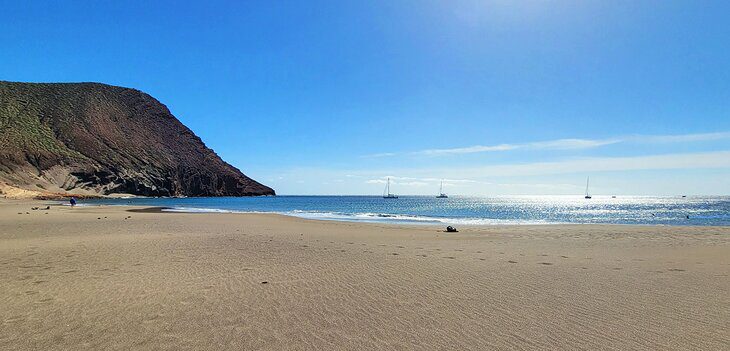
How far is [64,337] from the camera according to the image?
17.0ft

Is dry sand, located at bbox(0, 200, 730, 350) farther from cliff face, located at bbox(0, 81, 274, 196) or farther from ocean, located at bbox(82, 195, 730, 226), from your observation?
cliff face, located at bbox(0, 81, 274, 196)

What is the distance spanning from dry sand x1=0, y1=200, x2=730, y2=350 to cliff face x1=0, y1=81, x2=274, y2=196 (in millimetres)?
100795

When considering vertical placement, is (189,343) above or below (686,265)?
below

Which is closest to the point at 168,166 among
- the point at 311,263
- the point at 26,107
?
the point at 26,107

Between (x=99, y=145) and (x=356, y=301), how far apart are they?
137 m

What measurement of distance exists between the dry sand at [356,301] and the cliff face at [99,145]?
101 meters

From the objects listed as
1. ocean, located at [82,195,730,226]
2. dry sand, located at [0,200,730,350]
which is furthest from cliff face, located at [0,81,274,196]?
dry sand, located at [0,200,730,350]

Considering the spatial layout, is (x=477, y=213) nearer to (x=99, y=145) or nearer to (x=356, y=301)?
(x=356, y=301)

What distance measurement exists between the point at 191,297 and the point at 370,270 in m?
4.43

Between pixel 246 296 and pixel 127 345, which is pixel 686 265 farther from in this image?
pixel 127 345

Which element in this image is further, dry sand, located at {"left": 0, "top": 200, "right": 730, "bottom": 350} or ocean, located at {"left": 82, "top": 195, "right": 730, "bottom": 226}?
ocean, located at {"left": 82, "top": 195, "right": 730, "bottom": 226}

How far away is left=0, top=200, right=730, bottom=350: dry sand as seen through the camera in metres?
→ 5.21

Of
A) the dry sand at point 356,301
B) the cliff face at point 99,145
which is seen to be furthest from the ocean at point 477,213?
the dry sand at point 356,301

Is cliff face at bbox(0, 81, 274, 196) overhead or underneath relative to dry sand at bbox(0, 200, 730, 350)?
overhead
